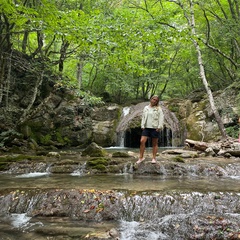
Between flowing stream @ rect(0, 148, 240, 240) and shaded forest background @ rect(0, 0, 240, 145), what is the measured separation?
3.88 m

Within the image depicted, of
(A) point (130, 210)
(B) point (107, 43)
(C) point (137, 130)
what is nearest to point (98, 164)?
(A) point (130, 210)

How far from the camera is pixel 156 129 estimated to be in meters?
6.74

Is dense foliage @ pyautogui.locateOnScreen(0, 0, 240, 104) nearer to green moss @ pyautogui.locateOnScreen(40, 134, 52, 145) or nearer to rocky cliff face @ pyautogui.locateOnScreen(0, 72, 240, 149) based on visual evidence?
rocky cliff face @ pyautogui.locateOnScreen(0, 72, 240, 149)

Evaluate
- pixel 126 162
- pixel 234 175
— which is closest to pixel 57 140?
pixel 126 162

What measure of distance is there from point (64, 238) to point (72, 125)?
12.5 m

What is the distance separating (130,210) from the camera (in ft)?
14.8

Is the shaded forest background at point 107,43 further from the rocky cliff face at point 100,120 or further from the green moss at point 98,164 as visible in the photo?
the green moss at point 98,164

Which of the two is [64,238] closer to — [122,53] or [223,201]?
[223,201]

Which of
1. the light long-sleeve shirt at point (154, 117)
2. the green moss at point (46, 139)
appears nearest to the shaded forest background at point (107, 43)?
the green moss at point (46, 139)

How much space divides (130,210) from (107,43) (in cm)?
457

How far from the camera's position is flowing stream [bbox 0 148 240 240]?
11.8 ft

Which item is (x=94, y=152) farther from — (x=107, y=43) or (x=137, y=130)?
(x=137, y=130)

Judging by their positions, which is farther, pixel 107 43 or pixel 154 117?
pixel 107 43

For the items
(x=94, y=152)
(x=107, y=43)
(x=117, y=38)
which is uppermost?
(x=117, y=38)
